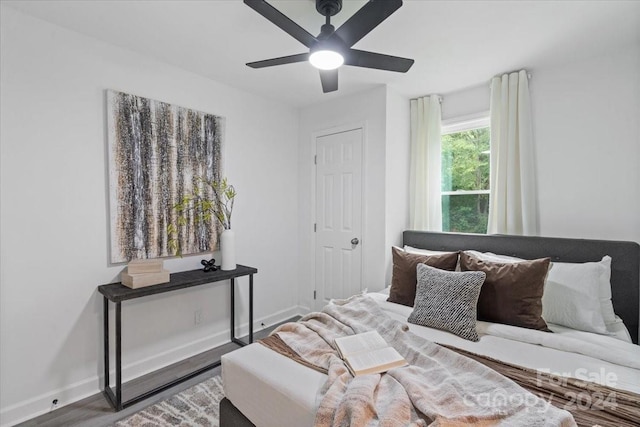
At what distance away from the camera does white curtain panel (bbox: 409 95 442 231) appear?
10.7 ft

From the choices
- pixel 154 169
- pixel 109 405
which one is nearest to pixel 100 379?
pixel 109 405

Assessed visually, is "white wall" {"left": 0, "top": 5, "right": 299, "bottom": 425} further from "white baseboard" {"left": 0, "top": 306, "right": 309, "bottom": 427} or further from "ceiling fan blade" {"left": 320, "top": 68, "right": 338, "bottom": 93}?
"ceiling fan blade" {"left": 320, "top": 68, "right": 338, "bottom": 93}

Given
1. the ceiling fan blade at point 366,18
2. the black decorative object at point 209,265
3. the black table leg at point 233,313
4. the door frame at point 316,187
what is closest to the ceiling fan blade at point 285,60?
the ceiling fan blade at point 366,18

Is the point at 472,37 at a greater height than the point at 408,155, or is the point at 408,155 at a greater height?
the point at 472,37

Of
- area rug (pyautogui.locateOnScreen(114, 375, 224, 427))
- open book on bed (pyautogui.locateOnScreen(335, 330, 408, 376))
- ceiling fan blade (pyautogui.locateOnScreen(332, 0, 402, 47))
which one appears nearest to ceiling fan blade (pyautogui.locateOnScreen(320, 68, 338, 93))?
ceiling fan blade (pyautogui.locateOnScreen(332, 0, 402, 47))

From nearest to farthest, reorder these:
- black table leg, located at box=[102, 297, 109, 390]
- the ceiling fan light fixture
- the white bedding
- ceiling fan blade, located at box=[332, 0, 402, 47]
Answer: the white bedding, ceiling fan blade, located at box=[332, 0, 402, 47], the ceiling fan light fixture, black table leg, located at box=[102, 297, 109, 390]

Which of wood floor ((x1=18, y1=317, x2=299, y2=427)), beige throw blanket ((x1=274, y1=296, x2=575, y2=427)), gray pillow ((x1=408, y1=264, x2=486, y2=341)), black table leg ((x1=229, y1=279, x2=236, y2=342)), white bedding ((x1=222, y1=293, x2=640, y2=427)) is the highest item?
gray pillow ((x1=408, y1=264, x2=486, y2=341))

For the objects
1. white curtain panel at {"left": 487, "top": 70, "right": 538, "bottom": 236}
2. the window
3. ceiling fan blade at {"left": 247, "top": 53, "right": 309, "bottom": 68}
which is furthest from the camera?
the window

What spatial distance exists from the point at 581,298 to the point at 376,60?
199cm

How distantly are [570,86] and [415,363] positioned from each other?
2671 mm

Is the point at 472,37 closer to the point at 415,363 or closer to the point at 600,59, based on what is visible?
the point at 600,59

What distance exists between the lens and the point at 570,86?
2.56 metres

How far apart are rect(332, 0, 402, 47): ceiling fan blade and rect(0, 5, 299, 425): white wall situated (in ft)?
5.77

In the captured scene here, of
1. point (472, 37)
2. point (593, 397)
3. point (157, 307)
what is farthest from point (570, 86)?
point (157, 307)
